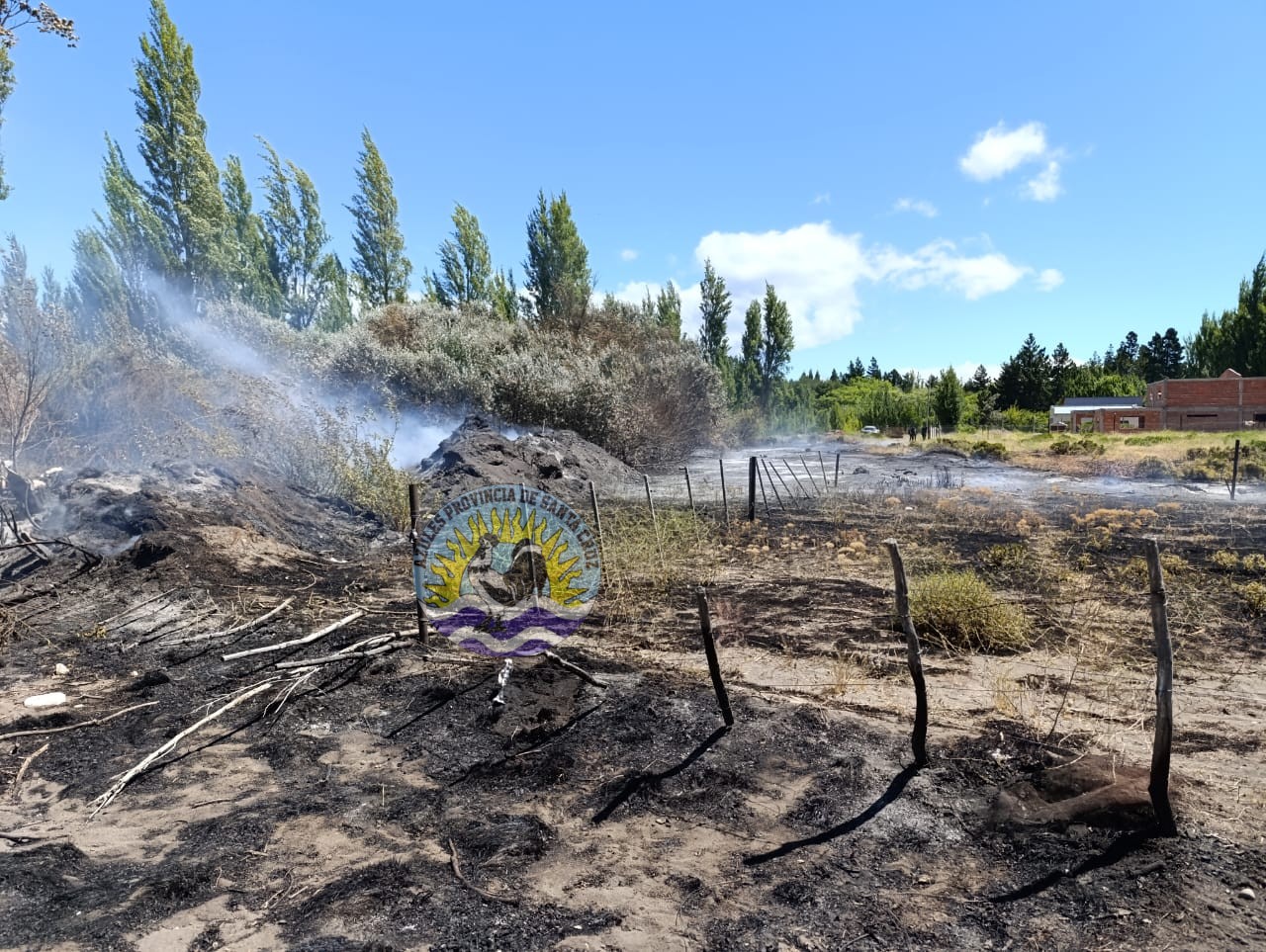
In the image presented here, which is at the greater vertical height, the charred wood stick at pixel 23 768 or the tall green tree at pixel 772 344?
the tall green tree at pixel 772 344

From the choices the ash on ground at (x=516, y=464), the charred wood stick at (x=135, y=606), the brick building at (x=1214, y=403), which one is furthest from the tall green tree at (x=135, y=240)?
the brick building at (x=1214, y=403)

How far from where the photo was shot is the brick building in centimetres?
3809

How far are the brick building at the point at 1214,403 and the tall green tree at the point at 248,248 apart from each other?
1839 inches

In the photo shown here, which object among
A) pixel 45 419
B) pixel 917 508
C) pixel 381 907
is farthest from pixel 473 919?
pixel 45 419

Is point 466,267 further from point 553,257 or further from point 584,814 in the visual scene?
point 584,814

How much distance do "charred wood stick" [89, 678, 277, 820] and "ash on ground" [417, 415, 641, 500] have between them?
861 cm

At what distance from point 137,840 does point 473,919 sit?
189 cm

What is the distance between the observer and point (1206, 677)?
16.6 feet

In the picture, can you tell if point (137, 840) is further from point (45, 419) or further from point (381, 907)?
point (45, 419)

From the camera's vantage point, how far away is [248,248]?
25.4 meters

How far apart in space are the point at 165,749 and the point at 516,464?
463 inches

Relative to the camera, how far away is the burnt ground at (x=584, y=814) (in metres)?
2.61

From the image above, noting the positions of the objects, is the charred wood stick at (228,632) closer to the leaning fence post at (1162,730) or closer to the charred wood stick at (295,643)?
the charred wood stick at (295,643)

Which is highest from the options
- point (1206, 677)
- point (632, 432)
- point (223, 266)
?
point (223, 266)
